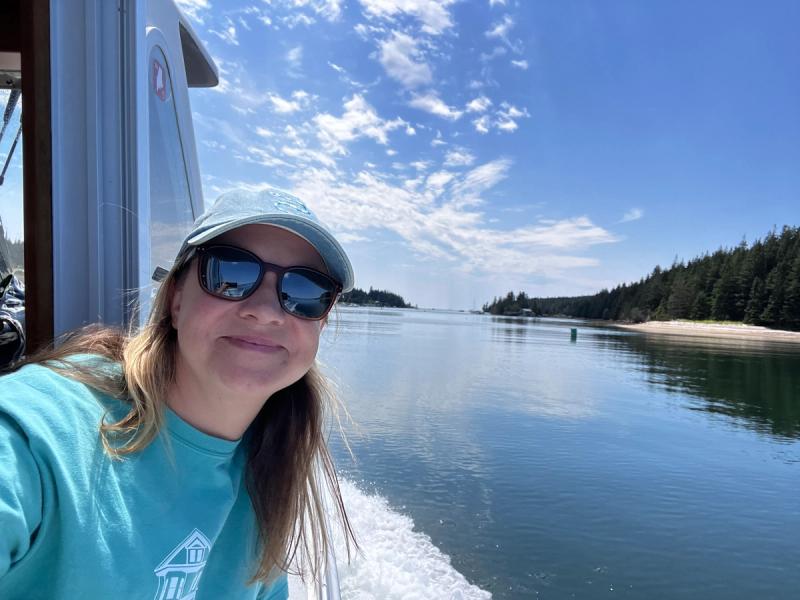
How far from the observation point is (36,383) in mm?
985

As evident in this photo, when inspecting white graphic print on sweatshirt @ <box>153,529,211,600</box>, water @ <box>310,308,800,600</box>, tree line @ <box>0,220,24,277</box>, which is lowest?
water @ <box>310,308,800,600</box>

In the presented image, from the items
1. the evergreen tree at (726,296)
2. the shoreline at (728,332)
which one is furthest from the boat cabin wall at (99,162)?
the evergreen tree at (726,296)

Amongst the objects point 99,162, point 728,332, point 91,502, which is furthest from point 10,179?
point 728,332

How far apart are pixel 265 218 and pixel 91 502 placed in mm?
758

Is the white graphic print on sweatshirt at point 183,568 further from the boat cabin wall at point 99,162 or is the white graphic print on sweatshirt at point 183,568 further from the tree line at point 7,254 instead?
the tree line at point 7,254

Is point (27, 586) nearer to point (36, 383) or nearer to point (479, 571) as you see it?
point (36, 383)

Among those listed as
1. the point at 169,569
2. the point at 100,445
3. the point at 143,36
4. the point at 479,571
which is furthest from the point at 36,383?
the point at 479,571

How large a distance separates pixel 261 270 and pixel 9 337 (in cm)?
210

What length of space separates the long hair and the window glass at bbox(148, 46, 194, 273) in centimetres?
120

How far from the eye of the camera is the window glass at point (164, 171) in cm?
278

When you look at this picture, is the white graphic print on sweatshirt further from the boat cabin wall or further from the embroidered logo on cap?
the boat cabin wall

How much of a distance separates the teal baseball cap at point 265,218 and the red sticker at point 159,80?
6.32ft

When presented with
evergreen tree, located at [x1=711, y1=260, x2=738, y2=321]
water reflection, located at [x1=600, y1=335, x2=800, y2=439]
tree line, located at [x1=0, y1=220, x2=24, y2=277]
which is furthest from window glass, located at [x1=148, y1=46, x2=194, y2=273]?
evergreen tree, located at [x1=711, y1=260, x2=738, y2=321]

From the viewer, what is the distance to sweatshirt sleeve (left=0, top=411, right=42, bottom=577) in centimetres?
83
